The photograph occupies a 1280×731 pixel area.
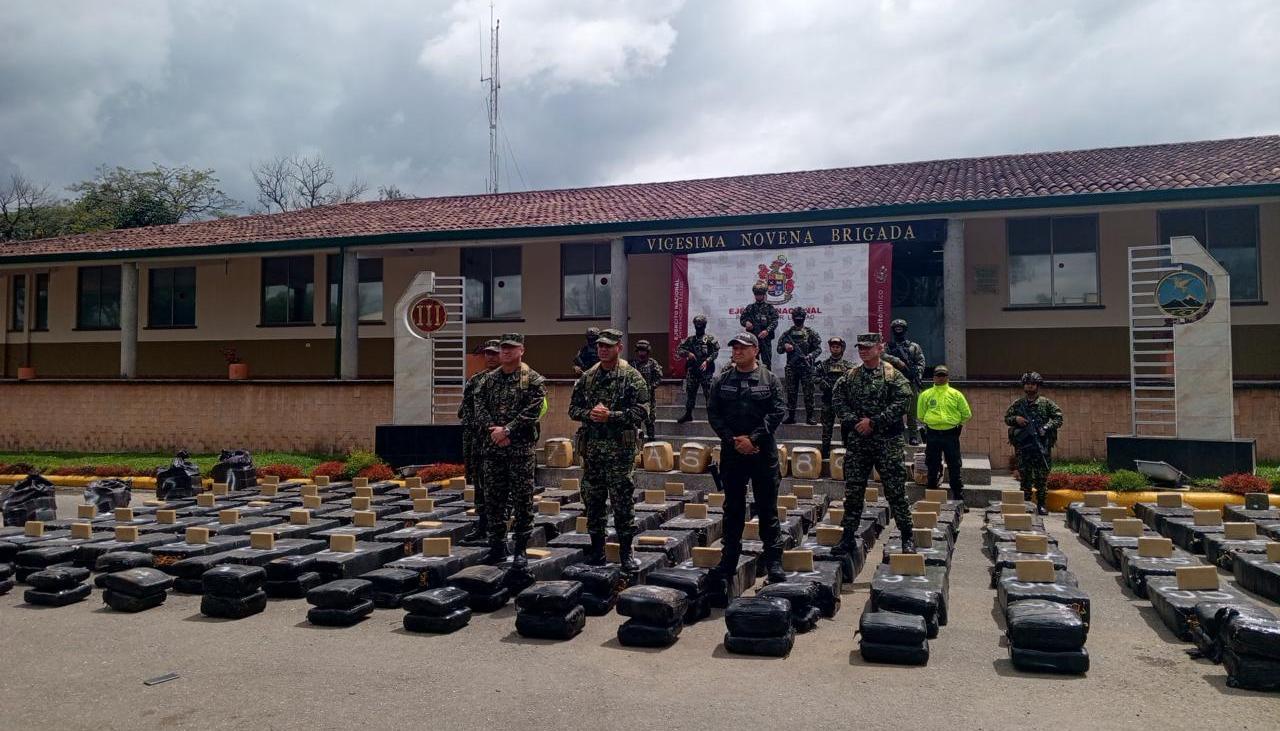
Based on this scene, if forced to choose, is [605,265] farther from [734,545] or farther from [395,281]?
[734,545]

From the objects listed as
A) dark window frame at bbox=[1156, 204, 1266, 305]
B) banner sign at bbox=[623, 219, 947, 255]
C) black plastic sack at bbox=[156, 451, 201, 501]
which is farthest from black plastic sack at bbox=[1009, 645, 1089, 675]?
dark window frame at bbox=[1156, 204, 1266, 305]

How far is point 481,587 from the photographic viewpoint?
653 cm

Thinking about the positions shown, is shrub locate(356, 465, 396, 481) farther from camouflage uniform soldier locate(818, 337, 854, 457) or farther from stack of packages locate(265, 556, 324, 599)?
stack of packages locate(265, 556, 324, 599)

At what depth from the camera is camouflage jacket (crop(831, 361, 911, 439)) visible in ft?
25.8

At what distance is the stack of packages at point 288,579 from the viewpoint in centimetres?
705

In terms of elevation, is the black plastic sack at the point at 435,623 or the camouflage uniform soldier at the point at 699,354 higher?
the camouflage uniform soldier at the point at 699,354

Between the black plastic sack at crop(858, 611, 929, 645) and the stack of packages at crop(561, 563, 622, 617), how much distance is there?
189 cm

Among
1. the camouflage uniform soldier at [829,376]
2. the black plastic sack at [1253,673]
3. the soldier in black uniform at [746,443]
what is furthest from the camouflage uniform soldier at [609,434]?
the camouflage uniform soldier at [829,376]

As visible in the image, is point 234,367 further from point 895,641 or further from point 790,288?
point 895,641

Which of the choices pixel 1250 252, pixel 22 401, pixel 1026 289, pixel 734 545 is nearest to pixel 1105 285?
pixel 1026 289

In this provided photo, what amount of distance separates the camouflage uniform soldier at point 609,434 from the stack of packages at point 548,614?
47.0 inches

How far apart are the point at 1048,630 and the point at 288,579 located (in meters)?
5.54

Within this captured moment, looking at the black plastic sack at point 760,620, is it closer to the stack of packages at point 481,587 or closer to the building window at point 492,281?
the stack of packages at point 481,587

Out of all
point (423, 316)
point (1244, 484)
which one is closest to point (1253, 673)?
point (1244, 484)
